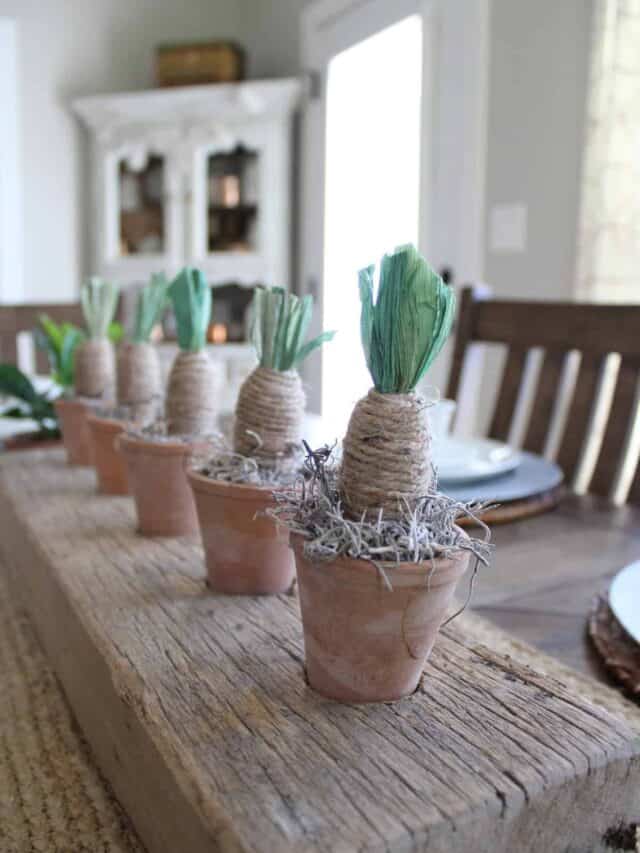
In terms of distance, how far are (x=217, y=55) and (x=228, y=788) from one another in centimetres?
399

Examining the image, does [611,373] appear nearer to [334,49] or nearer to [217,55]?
[334,49]

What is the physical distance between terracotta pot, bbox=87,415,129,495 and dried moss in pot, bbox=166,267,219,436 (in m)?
0.13

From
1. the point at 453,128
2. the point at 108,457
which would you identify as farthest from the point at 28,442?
the point at 453,128

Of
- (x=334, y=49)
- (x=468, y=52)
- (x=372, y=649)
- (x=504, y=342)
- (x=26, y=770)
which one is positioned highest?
(x=334, y=49)

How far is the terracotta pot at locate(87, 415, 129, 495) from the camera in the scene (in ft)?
2.83

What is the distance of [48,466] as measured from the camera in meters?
1.04

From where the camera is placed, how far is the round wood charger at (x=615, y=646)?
54cm

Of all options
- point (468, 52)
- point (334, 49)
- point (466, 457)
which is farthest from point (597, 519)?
point (334, 49)

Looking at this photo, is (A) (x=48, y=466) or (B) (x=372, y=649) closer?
(B) (x=372, y=649)

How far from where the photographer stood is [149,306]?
2.85 feet

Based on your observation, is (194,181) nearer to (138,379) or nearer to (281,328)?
(138,379)

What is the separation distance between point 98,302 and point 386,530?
70 centimetres

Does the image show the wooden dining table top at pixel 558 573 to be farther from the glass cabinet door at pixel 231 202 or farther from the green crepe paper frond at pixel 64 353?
the glass cabinet door at pixel 231 202

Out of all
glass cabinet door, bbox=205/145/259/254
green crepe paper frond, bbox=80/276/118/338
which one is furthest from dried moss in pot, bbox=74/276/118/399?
glass cabinet door, bbox=205/145/259/254
